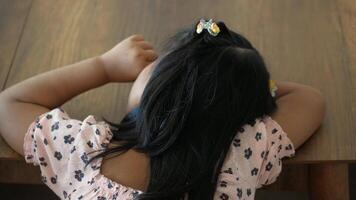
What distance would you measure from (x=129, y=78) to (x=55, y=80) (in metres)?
0.12

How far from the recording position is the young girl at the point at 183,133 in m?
0.77

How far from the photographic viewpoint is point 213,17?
43.2 inches

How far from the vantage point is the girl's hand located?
0.94 m

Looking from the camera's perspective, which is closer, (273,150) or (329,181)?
(273,150)

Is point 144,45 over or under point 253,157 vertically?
over

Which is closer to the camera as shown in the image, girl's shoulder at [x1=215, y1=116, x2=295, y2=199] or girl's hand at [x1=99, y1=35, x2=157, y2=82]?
girl's shoulder at [x1=215, y1=116, x2=295, y2=199]

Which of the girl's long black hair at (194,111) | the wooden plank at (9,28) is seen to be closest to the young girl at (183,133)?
the girl's long black hair at (194,111)

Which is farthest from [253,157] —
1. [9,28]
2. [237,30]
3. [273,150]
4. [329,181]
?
[9,28]

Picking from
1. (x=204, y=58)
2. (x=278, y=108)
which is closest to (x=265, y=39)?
(x=278, y=108)

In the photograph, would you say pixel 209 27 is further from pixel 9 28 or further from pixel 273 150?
pixel 9 28

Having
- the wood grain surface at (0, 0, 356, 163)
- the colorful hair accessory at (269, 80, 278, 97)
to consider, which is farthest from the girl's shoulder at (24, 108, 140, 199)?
the colorful hair accessory at (269, 80, 278, 97)

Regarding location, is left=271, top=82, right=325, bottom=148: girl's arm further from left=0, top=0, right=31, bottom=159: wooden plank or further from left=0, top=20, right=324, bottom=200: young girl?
left=0, top=0, right=31, bottom=159: wooden plank

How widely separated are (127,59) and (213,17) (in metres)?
0.24

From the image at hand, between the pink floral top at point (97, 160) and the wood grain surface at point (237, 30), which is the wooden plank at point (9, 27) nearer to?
the wood grain surface at point (237, 30)
